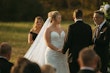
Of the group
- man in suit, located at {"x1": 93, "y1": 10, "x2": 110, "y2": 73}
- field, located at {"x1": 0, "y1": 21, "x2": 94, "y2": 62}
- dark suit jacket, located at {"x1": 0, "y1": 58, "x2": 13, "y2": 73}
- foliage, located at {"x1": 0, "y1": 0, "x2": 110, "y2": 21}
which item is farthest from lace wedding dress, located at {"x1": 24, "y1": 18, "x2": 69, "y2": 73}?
foliage, located at {"x1": 0, "y1": 0, "x2": 110, "y2": 21}

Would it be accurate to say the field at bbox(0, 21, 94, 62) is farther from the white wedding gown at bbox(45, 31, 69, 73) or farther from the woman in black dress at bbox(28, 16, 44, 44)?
the white wedding gown at bbox(45, 31, 69, 73)

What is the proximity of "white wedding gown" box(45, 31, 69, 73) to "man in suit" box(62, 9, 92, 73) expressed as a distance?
1.92 ft

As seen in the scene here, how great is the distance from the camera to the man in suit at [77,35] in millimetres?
9789

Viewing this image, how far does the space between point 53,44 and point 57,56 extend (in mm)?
329

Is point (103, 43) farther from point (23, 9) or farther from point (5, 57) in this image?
point (23, 9)

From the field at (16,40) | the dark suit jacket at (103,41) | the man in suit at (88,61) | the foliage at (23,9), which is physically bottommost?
the foliage at (23,9)

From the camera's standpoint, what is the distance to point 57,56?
10.8 meters

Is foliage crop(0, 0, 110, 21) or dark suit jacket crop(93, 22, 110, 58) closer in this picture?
dark suit jacket crop(93, 22, 110, 58)

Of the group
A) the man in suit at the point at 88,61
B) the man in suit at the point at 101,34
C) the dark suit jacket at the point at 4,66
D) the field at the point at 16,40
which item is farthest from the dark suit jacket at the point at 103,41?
the field at the point at 16,40

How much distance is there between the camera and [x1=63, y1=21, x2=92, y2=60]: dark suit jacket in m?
9.80

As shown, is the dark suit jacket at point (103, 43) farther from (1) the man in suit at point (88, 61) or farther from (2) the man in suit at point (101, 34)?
(1) the man in suit at point (88, 61)

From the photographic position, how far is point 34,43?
11516mm

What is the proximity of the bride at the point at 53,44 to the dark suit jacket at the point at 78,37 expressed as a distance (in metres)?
0.61

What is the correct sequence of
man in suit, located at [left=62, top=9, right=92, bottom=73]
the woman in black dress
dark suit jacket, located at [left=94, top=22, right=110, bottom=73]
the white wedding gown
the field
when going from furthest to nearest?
the field < the woman in black dress < the white wedding gown < man in suit, located at [left=62, top=9, right=92, bottom=73] < dark suit jacket, located at [left=94, top=22, right=110, bottom=73]
